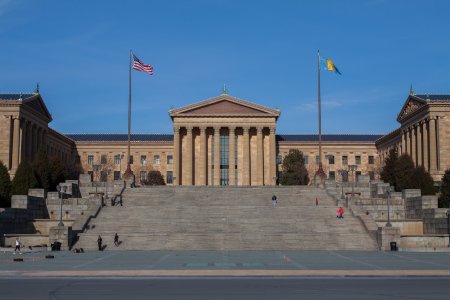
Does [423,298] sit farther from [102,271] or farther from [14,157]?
[14,157]

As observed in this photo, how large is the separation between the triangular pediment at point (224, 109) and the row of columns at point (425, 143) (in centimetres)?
2228

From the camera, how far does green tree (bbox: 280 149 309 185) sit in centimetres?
10750

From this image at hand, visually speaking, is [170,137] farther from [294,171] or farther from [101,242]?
[101,242]

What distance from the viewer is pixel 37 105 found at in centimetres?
10381

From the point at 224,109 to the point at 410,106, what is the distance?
100 ft

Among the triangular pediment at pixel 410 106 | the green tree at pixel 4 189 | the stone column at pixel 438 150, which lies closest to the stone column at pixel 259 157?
the triangular pediment at pixel 410 106

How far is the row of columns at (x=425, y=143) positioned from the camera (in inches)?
3691

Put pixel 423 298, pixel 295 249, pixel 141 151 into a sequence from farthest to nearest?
pixel 141 151, pixel 295 249, pixel 423 298

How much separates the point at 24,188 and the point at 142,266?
37.7 m

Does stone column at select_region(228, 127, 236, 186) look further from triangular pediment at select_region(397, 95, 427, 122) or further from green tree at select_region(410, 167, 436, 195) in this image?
green tree at select_region(410, 167, 436, 195)

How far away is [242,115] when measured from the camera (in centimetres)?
10800

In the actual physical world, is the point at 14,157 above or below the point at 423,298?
above

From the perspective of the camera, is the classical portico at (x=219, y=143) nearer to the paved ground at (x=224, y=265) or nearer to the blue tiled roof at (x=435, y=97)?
the blue tiled roof at (x=435, y=97)

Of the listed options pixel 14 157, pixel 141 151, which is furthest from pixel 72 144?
pixel 14 157
